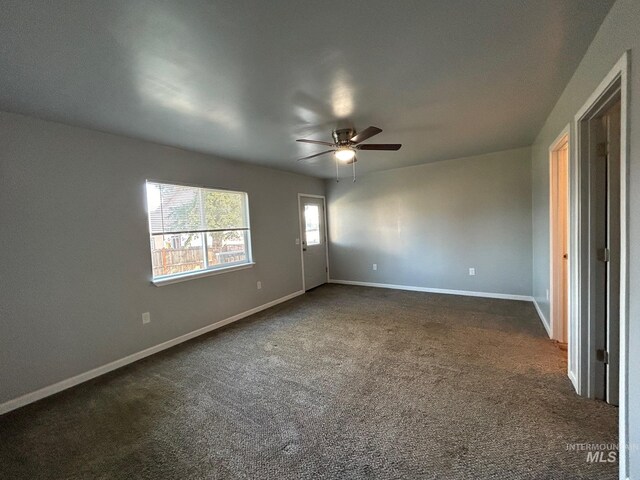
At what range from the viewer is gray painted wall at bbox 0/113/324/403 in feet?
7.62

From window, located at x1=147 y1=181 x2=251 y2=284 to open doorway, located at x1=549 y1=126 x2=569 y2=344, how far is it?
12.9 ft

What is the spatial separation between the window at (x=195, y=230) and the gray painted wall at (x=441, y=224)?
2.50 meters

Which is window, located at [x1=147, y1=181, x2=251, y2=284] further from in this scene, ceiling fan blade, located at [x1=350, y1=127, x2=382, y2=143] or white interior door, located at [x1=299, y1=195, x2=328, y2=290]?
ceiling fan blade, located at [x1=350, y1=127, x2=382, y2=143]

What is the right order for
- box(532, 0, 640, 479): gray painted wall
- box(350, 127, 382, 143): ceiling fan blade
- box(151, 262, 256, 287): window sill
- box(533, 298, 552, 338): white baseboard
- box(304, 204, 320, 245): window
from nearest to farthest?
box(532, 0, 640, 479): gray painted wall, box(350, 127, 382, 143): ceiling fan blade, box(533, 298, 552, 338): white baseboard, box(151, 262, 256, 287): window sill, box(304, 204, 320, 245): window

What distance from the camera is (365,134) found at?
2.67 m

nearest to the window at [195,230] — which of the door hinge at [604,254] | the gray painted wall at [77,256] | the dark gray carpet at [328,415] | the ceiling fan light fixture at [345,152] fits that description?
the gray painted wall at [77,256]

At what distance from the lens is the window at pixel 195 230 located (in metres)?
3.34

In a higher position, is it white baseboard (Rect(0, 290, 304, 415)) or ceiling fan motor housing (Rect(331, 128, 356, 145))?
ceiling fan motor housing (Rect(331, 128, 356, 145))

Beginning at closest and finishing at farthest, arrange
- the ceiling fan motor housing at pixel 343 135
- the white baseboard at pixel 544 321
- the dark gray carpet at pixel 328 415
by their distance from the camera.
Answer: the dark gray carpet at pixel 328 415, the ceiling fan motor housing at pixel 343 135, the white baseboard at pixel 544 321

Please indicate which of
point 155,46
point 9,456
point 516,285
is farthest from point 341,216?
point 9,456

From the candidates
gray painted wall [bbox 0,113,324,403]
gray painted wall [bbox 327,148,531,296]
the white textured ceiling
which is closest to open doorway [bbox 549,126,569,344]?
the white textured ceiling

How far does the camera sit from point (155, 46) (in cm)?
157

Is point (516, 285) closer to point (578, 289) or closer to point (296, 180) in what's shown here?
point (578, 289)

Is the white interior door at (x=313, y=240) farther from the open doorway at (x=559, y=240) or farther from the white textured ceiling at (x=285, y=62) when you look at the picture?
the open doorway at (x=559, y=240)
